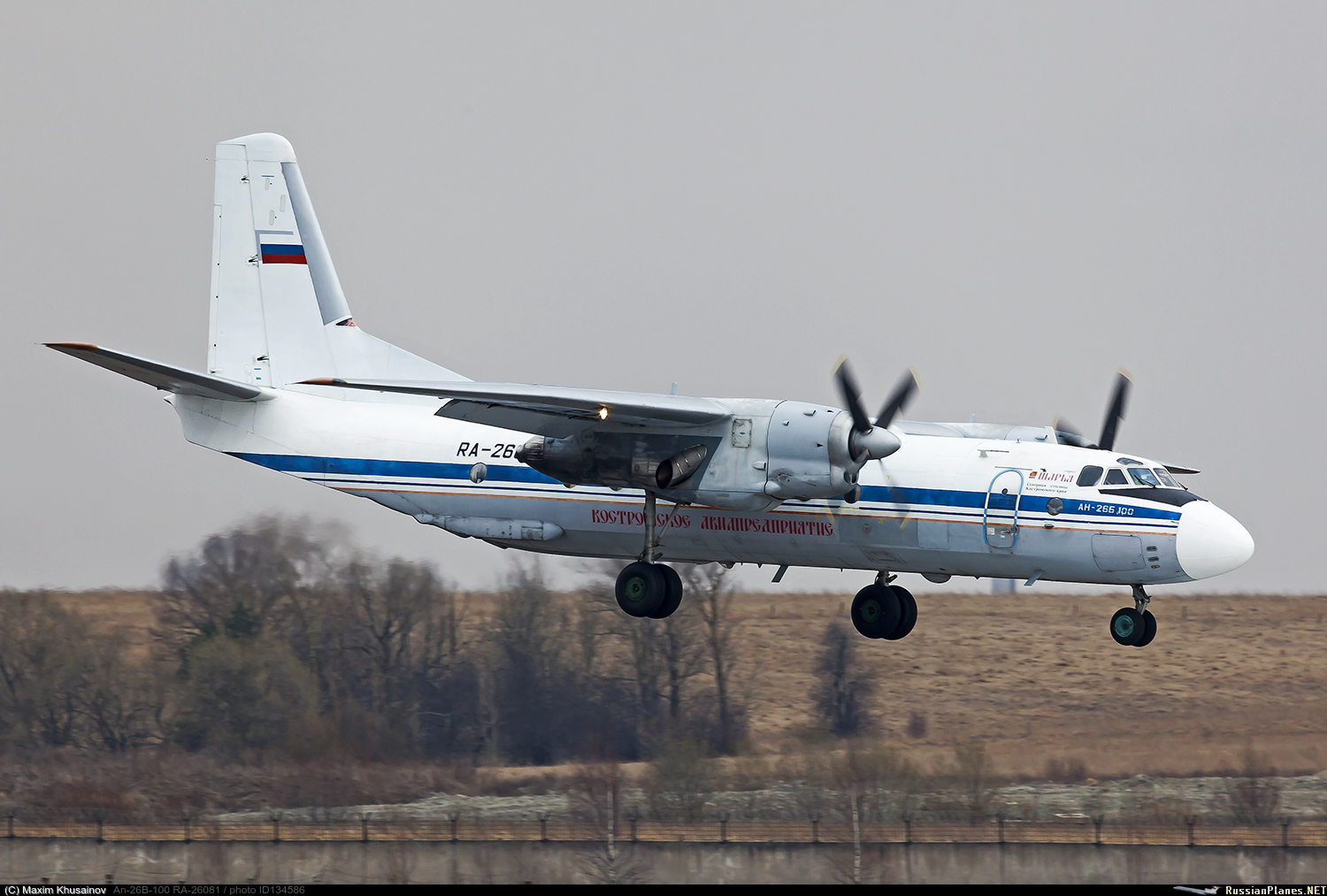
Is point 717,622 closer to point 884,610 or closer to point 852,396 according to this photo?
point 884,610

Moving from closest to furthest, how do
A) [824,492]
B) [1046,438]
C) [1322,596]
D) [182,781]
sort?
[824,492], [1046,438], [182,781], [1322,596]

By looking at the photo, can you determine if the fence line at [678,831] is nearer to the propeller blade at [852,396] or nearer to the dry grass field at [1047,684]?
the dry grass field at [1047,684]

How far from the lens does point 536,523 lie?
82.2 ft

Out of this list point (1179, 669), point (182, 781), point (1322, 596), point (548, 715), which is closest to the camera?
point (182, 781)

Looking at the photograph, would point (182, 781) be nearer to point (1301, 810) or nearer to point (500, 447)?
point (500, 447)

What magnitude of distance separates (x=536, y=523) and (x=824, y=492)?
213 inches

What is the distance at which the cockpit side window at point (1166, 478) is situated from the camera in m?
22.2

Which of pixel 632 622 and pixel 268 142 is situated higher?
pixel 268 142

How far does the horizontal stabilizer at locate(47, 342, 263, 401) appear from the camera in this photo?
2308 centimetres

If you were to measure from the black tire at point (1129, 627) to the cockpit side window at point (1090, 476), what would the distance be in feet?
6.79

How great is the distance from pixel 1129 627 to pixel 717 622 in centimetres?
1573

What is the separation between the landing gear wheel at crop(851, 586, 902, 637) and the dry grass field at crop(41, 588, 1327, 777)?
8.49m

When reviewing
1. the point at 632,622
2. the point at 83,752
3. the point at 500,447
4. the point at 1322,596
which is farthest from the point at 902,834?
the point at 1322,596

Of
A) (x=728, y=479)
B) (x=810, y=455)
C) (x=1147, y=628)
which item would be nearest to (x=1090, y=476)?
(x=1147, y=628)
